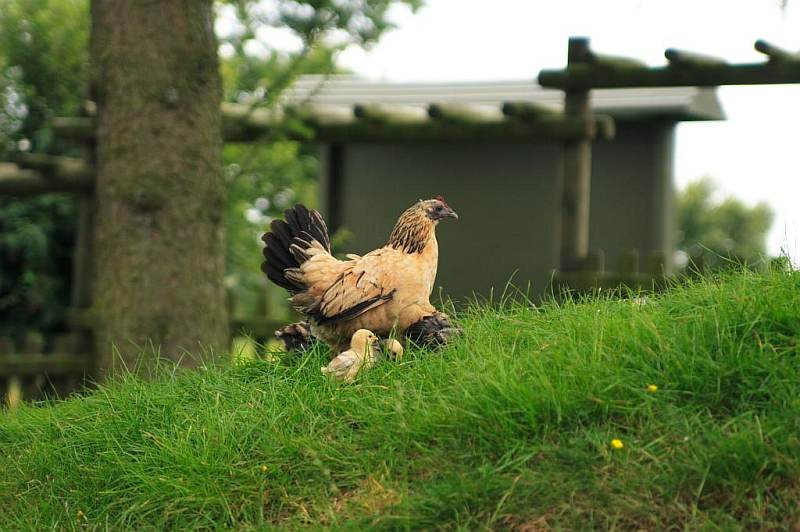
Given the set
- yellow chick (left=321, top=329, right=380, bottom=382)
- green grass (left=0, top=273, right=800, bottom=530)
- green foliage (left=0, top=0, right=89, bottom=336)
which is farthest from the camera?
green foliage (left=0, top=0, right=89, bottom=336)

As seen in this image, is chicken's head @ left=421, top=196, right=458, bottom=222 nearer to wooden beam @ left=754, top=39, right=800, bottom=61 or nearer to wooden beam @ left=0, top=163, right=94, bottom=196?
wooden beam @ left=754, top=39, right=800, bottom=61

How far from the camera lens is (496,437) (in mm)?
3662

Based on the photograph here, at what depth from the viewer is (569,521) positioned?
334cm

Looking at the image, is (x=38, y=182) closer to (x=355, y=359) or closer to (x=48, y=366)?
(x=48, y=366)

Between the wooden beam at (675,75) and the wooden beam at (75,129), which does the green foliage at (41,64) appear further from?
the wooden beam at (675,75)

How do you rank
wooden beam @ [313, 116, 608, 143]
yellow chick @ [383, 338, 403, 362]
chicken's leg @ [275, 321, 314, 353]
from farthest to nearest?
wooden beam @ [313, 116, 608, 143]
chicken's leg @ [275, 321, 314, 353]
yellow chick @ [383, 338, 403, 362]

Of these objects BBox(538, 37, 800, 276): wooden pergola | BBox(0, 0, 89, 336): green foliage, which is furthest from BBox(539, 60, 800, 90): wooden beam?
BBox(0, 0, 89, 336): green foliage

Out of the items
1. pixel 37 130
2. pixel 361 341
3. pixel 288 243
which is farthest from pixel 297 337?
pixel 37 130

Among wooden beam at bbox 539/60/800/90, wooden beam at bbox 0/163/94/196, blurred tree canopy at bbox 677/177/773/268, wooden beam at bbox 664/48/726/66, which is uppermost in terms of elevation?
wooden beam at bbox 664/48/726/66

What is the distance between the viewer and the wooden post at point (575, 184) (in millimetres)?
8191

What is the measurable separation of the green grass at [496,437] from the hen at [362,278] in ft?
0.58

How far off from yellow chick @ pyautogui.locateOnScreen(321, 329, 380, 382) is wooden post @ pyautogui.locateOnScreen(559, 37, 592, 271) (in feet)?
13.3

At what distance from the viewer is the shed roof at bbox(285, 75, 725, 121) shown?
1124cm

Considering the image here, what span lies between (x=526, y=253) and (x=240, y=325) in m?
3.82
